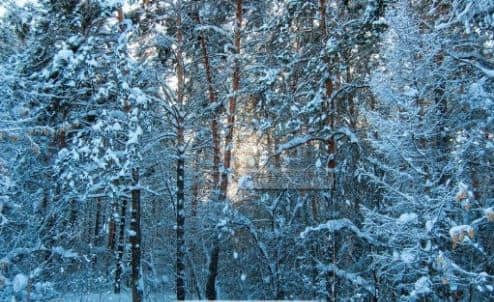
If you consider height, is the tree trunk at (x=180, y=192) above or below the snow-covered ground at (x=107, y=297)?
above

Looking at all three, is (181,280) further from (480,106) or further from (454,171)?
(480,106)

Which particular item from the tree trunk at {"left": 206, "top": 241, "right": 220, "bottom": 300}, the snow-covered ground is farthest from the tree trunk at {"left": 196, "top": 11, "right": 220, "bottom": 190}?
the snow-covered ground

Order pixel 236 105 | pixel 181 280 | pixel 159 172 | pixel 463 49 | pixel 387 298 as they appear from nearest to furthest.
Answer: pixel 463 49 → pixel 387 298 → pixel 181 280 → pixel 236 105 → pixel 159 172

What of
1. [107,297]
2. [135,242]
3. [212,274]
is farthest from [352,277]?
[107,297]

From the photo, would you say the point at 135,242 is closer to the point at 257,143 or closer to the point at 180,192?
the point at 180,192

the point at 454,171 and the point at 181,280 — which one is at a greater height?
the point at 454,171

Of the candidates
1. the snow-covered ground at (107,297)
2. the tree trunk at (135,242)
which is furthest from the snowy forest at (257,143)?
the snow-covered ground at (107,297)

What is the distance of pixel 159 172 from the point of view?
1546cm

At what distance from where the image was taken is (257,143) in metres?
13.0

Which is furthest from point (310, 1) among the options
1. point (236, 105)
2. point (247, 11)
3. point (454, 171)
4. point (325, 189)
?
point (454, 171)

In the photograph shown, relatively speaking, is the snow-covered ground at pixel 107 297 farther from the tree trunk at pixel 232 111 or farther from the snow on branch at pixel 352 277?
the snow on branch at pixel 352 277

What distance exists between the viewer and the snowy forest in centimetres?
847

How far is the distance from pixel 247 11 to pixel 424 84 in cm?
728

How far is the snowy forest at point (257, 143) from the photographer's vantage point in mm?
8469
